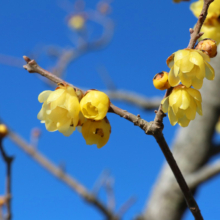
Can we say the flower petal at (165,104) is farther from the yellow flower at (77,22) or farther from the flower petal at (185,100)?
the yellow flower at (77,22)

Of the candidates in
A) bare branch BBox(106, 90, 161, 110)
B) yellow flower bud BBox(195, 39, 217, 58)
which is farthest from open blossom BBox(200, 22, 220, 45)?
bare branch BBox(106, 90, 161, 110)

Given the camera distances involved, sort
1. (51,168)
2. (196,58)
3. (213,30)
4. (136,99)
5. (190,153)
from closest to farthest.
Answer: (196,58) < (213,30) < (51,168) < (190,153) < (136,99)

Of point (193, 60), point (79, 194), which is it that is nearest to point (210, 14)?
point (193, 60)

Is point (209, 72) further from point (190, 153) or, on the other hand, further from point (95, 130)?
point (190, 153)

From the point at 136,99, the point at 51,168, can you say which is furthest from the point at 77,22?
the point at 51,168

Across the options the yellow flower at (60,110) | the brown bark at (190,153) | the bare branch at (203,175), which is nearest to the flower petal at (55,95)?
the yellow flower at (60,110)

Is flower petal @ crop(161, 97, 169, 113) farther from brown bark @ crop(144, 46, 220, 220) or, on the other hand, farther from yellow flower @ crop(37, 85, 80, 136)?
brown bark @ crop(144, 46, 220, 220)

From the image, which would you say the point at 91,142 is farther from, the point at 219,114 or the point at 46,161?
the point at 219,114
